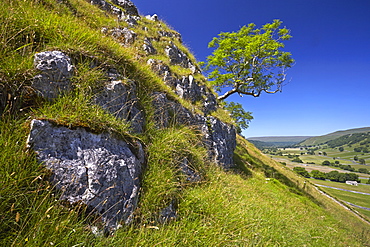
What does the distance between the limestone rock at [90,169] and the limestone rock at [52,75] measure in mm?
931

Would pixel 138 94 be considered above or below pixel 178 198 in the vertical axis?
above

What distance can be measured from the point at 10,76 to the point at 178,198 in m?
3.98

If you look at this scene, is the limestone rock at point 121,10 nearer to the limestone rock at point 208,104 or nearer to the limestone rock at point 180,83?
the limestone rock at point 180,83

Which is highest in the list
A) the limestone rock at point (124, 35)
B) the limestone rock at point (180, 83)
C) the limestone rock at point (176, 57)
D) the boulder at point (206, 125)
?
the limestone rock at point (176, 57)

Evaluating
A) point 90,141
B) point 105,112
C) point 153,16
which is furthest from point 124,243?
point 153,16

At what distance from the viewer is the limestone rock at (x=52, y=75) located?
3168 millimetres

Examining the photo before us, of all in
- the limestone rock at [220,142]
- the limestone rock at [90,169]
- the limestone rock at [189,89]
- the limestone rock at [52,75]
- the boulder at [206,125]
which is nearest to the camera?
the limestone rock at [90,169]

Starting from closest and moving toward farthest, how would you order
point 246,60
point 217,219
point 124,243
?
1. point 124,243
2. point 217,219
3. point 246,60

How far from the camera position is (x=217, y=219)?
3.49 m

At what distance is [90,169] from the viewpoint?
2.74 metres

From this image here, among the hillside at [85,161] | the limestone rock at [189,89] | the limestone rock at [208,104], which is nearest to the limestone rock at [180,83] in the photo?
the limestone rock at [189,89]

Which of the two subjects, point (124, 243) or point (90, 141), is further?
point (90, 141)

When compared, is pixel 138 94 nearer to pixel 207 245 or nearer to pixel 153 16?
pixel 207 245

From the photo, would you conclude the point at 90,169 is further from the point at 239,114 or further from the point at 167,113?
the point at 239,114
